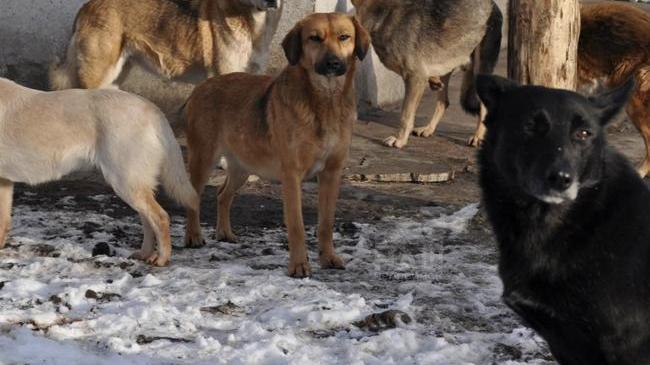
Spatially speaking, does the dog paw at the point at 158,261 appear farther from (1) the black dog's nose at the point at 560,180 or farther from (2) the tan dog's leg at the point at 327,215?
(1) the black dog's nose at the point at 560,180

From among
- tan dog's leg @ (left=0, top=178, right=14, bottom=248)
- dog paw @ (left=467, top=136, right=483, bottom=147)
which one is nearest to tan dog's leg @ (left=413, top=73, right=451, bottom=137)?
dog paw @ (left=467, top=136, right=483, bottom=147)

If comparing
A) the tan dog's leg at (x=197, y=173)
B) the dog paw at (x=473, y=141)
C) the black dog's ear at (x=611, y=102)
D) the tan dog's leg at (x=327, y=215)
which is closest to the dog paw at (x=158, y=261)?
the tan dog's leg at (x=197, y=173)

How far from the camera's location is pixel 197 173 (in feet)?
22.2

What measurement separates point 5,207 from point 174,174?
113 cm

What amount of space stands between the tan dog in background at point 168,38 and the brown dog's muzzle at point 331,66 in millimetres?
3376

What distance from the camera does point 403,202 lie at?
26.5 ft

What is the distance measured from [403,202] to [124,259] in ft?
8.46

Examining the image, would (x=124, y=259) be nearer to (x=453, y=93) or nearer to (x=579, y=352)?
(x=579, y=352)

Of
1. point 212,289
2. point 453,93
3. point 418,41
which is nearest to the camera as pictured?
point 212,289

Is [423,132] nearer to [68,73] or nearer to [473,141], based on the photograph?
[473,141]

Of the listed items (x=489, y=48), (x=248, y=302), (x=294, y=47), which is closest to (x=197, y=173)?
(x=294, y=47)

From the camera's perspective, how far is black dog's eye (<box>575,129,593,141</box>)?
3879mm

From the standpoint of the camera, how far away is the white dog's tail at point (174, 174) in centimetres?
620

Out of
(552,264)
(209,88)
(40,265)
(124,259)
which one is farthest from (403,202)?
(552,264)
